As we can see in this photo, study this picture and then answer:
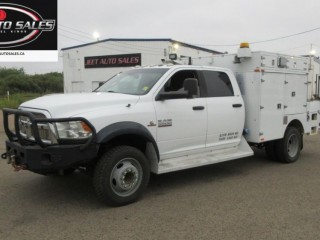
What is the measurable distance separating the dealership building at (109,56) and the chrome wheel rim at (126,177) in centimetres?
2380

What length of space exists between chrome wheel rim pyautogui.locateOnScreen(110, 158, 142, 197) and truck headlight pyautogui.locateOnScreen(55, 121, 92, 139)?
0.63 metres

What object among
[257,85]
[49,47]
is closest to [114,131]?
[257,85]

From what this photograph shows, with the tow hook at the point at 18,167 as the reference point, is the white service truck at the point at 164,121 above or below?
above

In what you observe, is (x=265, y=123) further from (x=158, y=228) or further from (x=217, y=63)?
(x=158, y=228)

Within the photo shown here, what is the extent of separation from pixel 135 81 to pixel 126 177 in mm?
1639

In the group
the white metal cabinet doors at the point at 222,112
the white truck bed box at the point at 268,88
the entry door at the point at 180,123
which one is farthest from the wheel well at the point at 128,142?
A: the white truck bed box at the point at 268,88

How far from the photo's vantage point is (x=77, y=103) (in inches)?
188

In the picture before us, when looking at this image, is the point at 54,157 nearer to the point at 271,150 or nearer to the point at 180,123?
the point at 180,123

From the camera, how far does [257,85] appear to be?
685 centimetres

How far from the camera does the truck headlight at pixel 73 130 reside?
4559 millimetres

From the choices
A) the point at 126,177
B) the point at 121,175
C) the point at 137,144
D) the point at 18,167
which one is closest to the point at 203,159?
the point at 137,144

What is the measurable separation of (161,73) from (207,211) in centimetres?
224

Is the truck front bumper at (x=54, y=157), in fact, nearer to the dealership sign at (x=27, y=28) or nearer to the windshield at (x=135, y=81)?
the windshield at (x=135, y=81)

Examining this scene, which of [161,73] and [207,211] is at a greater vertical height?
[161,73]
